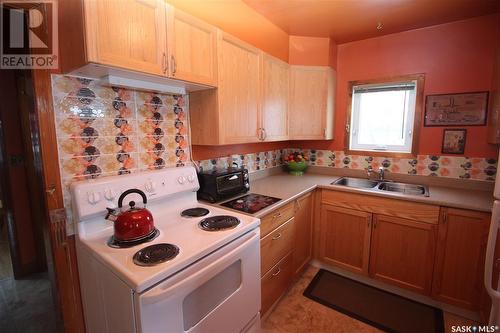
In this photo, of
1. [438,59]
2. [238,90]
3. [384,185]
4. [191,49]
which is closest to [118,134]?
[191,49]

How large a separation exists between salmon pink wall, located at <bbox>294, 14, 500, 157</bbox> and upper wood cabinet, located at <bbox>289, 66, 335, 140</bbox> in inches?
14.3

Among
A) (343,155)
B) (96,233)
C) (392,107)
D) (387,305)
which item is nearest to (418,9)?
(392,107)

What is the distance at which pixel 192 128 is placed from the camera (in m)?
1.82

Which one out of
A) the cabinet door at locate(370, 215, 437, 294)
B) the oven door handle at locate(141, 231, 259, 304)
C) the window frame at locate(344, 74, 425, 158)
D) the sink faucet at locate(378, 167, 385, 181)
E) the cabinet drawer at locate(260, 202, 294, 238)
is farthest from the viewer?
the sink faucet at locate(378, 167, 385, 181)

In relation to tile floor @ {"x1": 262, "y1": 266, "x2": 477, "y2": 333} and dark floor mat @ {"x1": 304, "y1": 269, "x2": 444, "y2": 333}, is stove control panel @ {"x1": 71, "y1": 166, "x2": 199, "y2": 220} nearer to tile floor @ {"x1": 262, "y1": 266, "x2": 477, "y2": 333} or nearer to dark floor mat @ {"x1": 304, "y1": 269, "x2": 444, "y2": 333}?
tile floor @ {"x1": 262, "y1": 266, "x2": 477, "y2": 333}

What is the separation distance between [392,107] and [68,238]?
9.55 ft

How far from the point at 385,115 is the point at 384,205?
1074 mm

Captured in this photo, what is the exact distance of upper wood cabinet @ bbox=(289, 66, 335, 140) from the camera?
8.26 feet

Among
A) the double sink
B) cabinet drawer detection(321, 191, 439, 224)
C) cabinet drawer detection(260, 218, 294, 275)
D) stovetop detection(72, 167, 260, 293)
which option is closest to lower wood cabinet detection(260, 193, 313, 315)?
cabinet drawer detection(260, 218, 294, 275)

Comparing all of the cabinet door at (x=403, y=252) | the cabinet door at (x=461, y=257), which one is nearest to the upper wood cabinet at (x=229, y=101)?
the cabinet door at (x=403, y=252)

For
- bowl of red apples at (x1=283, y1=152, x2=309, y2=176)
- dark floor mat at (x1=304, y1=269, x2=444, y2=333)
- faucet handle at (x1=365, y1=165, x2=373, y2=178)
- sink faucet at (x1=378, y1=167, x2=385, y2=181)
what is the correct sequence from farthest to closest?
bowl of red apples at (x1=283, y1=152, x2=309, y2=176), faucet handle at (x1=365, y1=165, x2=373, y2=178), sink faucet at (x1=378, y1=167, x2=385, y2=181), dark floor mat at (x1=304, y1=269, x2=444, y2=333)

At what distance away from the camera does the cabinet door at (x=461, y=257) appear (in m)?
1.67

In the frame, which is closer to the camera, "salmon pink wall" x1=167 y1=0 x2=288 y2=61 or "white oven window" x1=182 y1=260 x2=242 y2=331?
"white oven window" x1=182 y1=260 x2=242 y2=331

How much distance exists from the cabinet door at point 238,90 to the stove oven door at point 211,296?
81cm
